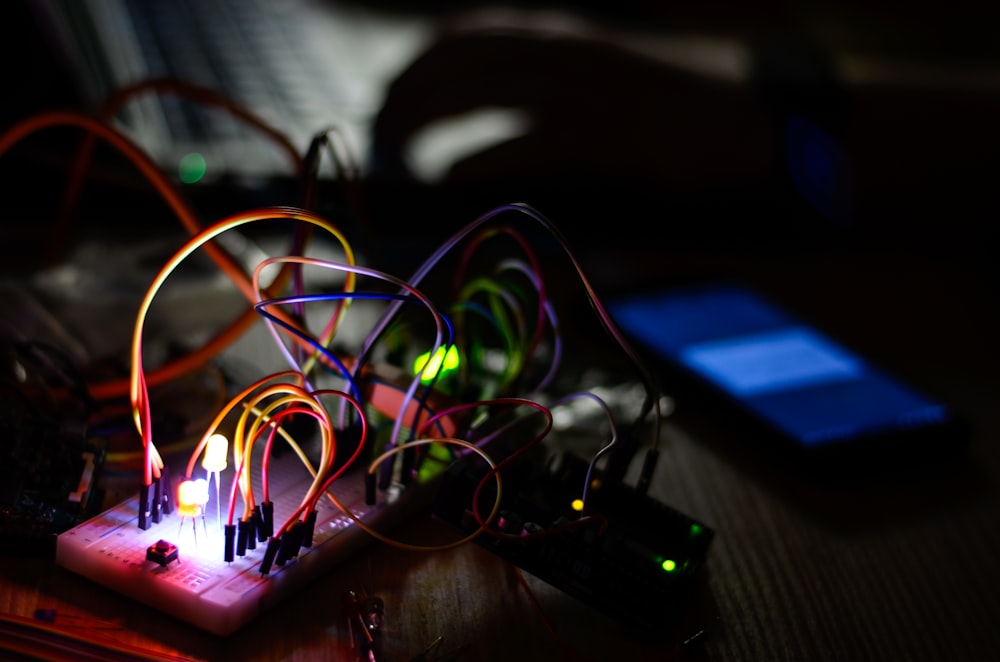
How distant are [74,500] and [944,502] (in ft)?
2.20

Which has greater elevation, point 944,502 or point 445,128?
point 445,128

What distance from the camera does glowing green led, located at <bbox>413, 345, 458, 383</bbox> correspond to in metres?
0.56

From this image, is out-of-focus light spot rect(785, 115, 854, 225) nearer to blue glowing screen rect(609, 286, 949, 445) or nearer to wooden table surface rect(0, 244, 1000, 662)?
blue glowing screen rect(609, 286, 949, 445)

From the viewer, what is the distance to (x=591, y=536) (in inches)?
21.0

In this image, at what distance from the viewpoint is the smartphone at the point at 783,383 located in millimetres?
695

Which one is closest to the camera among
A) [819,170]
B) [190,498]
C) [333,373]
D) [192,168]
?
[190,498]

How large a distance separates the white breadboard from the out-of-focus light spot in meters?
0.82

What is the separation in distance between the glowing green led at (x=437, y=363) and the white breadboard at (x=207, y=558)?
0.32 ft

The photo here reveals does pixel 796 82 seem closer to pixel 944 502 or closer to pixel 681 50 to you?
pixel 681 50

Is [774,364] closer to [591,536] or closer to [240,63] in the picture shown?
[591,536]

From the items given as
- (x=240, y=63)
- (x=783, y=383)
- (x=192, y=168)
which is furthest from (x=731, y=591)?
(x=240, y=63)

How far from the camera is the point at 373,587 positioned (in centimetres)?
53

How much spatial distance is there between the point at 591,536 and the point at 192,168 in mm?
685

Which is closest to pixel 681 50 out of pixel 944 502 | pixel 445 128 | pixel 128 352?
pixel 445 128
